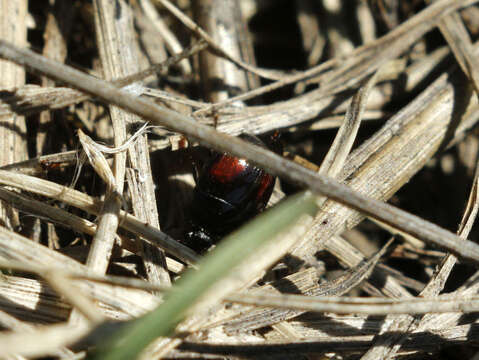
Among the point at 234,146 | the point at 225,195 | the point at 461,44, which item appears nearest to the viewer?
the point at 234,146

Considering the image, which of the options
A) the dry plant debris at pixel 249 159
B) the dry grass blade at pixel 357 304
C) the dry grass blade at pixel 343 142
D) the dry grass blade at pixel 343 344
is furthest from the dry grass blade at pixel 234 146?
the dry grass blade at pixel 343 344

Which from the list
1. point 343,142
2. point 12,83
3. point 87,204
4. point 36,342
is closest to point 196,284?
point 36,342

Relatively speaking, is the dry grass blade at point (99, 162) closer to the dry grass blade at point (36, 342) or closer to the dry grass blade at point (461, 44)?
the dry grass blade at point (36, 342)

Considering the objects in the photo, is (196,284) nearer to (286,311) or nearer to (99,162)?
(286,311)

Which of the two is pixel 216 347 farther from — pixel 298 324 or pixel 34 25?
pixel 34 25

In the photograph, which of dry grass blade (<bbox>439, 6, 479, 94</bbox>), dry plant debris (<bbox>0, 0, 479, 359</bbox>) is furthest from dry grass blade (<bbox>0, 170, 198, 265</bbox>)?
dry grass blade (<bbox>439, 6, 479, 94</bbox>)

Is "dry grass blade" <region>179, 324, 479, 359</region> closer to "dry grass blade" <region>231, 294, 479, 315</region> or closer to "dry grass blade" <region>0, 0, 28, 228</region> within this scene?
"dry grass blade" <region>231, 294, 479, 315</region>
